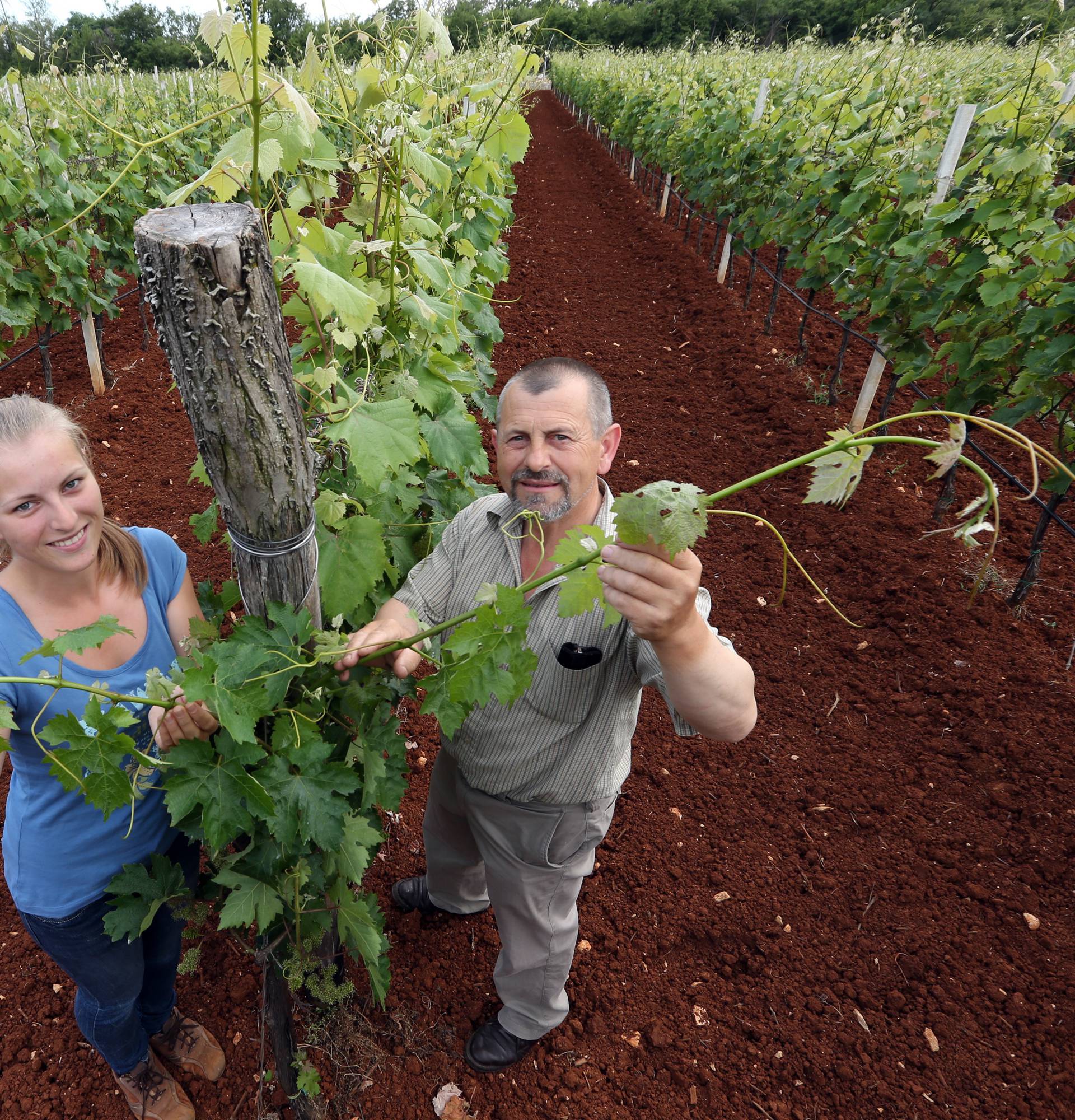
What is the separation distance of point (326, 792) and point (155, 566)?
776mm

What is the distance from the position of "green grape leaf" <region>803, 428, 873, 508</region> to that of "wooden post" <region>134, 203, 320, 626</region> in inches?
34.2

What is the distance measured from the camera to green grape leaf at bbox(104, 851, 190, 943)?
1762 millimetres

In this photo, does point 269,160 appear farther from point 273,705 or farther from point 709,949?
point 709,949

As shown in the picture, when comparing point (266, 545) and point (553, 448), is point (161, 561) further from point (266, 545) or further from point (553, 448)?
point (553, 448)

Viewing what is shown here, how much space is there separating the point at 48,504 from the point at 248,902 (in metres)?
0.96

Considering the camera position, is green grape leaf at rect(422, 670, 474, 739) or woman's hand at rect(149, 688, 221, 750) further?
green grape leaf at rect(422, 670, 474, 739)

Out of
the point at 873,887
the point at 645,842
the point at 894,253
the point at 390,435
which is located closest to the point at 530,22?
the point at 390,435

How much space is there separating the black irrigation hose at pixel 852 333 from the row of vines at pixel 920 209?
0.60 ft

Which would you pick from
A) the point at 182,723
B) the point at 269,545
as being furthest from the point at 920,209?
the point at 182,723

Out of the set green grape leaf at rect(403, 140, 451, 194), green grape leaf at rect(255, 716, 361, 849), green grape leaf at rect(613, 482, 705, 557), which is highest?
green grape leaf at rect(403, 140, 451, 194)

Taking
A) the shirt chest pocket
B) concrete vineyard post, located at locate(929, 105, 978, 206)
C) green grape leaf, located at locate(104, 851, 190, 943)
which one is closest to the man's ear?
the shirt chest pocket

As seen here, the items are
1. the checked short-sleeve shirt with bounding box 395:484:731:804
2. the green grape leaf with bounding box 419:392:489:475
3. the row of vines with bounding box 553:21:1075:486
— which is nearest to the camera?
the checked short-sleeve shirt with bounding box 395:484:731:804

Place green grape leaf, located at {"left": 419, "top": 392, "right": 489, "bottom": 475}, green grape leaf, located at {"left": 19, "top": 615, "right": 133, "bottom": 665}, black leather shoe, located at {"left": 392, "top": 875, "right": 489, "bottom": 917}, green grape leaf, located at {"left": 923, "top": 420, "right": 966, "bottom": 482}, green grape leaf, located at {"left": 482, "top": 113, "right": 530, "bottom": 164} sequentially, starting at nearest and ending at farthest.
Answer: green grape leaf, located at {"left": 923, "top": 420, "right": 966, "bottom": 482}, green grape leaf, located at {"left": 19, "top": 615, "right": 133, "bottom": 665}, green grape leaf, located at {"left": 419, "top": 392, "right": 489, "bottom": 475}, black leather shoe, located at {"left": 392, "top": 875, "right": 489, "bottom": 917}, green grape leaf, located at {"left": 482, "top": 113, "right": 530, "bottom": 164}

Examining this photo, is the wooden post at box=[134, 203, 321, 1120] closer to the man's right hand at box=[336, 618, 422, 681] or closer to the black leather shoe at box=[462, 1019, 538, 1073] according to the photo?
the man's right hand at box=[336, 618, 422, 681]
